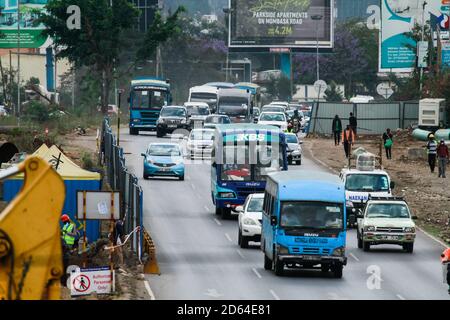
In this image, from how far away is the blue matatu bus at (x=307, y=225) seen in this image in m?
32.2

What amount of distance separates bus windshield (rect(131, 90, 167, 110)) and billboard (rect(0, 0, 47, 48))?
1982 centimetres

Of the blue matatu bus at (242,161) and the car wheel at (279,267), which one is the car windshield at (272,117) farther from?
the car wheel at (279,267)

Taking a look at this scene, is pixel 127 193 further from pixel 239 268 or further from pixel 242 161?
pixel 242 161

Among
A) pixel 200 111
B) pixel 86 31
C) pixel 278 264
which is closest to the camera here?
pixel 278 264

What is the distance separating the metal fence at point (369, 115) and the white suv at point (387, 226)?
4670 cm

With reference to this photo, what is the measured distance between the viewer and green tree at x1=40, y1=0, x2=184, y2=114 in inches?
3794

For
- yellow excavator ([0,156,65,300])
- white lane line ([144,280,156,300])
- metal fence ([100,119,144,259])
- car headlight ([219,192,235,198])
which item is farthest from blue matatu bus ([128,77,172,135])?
yellow excavator ([0,156,65,300])

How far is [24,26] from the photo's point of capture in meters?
105

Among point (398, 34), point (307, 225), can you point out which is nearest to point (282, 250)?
point (307, 225)

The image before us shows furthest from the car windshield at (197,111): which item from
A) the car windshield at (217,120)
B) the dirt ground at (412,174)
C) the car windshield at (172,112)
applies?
the car windshield at (217,120)
